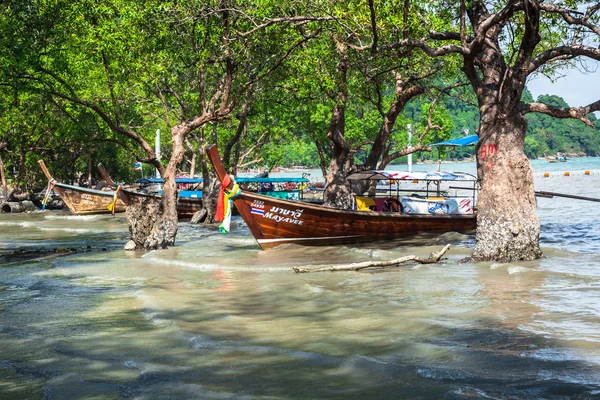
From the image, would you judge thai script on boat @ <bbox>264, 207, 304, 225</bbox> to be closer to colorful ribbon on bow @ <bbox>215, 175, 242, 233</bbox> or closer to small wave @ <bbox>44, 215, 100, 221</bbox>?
colorful ribbon on bow @ <bbox>215, 175, 242, 233</bbox>

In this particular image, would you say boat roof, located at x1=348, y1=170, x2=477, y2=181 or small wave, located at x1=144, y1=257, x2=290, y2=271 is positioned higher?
boat roof, located at x1=348, y1=170, x2=477, y2=181

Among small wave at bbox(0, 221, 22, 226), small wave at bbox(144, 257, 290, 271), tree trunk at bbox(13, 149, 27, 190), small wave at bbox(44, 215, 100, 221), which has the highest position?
tree trunk at bbox(13, 149, 27, 190)

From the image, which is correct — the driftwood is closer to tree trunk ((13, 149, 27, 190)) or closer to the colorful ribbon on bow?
the colorful ribbon on bow

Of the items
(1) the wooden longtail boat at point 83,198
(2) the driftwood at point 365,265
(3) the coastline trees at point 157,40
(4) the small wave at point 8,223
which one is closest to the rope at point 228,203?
(3) the coastline trees at point 157,40

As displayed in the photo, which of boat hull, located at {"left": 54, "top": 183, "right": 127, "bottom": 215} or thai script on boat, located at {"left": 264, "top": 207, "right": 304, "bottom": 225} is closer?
thai script on boat, located at {"left": 264, "top": 207, "right": 304, "bottom": 225}

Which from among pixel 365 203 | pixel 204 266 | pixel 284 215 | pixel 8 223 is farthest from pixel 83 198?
pixel 204 266

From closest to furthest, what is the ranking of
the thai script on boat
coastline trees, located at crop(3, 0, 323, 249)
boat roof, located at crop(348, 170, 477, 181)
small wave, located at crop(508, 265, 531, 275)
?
small wave, located at crop(508, 265, 531, 275)
the thai script on boat
coastline trees, located at crop(3, 0, 323, 249)
boat roof, located at crop(348, 170, 477, 181)

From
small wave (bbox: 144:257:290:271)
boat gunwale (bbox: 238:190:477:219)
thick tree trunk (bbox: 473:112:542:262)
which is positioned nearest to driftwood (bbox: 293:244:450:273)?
thick tree trunk (bbox: 473:112:542:262)

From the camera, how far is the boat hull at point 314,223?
714 inches

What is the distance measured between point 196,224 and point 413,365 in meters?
23.4

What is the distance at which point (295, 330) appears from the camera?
8852mm

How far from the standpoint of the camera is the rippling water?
6.54 meters

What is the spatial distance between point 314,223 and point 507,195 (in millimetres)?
6327

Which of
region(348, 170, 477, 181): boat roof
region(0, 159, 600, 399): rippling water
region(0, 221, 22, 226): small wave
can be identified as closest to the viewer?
region(0, 159, 600, 399): rippling water
